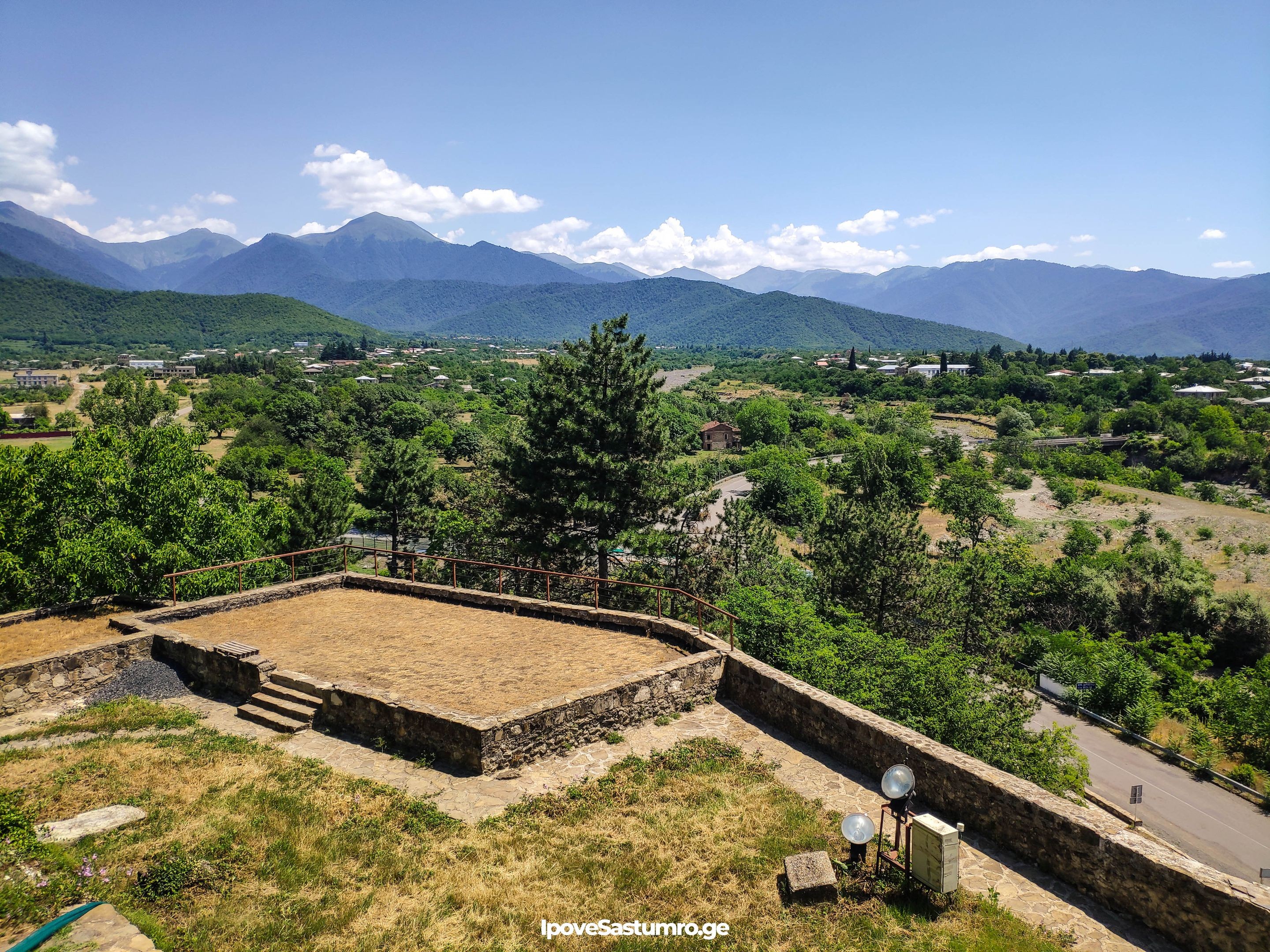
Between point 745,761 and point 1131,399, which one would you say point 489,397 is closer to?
point 1131,399

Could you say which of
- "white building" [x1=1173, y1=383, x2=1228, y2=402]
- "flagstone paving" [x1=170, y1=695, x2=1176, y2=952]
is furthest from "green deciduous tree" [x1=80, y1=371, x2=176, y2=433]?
"white building" [x1=1173, y1=383, x2=1228, y2=402]

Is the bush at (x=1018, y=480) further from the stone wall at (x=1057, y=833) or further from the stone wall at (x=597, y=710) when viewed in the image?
the stone wall at (x=1057, y=833)

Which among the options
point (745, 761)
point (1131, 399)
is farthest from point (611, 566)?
point (1131, 399)

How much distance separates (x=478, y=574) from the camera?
1081 inches

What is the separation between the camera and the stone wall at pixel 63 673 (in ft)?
38.5

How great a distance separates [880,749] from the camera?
9.41 m

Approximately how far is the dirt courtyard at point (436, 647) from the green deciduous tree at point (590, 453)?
5.03m

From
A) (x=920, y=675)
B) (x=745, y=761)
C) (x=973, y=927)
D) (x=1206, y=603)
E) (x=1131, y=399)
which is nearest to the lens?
(x=973, y=927)

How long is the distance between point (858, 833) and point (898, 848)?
0.52m

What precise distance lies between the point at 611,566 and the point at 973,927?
1673 centimetres

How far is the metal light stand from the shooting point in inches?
278

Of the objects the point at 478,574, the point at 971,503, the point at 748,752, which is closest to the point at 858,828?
the point at 748,752

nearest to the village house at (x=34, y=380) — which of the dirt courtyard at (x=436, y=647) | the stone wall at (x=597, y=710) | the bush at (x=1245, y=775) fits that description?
the dirt courtyard at (x=436, y=647)

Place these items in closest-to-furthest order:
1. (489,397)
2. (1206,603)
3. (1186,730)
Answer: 1. (1186,730)
2. (1206,603)
3. (489,397)
